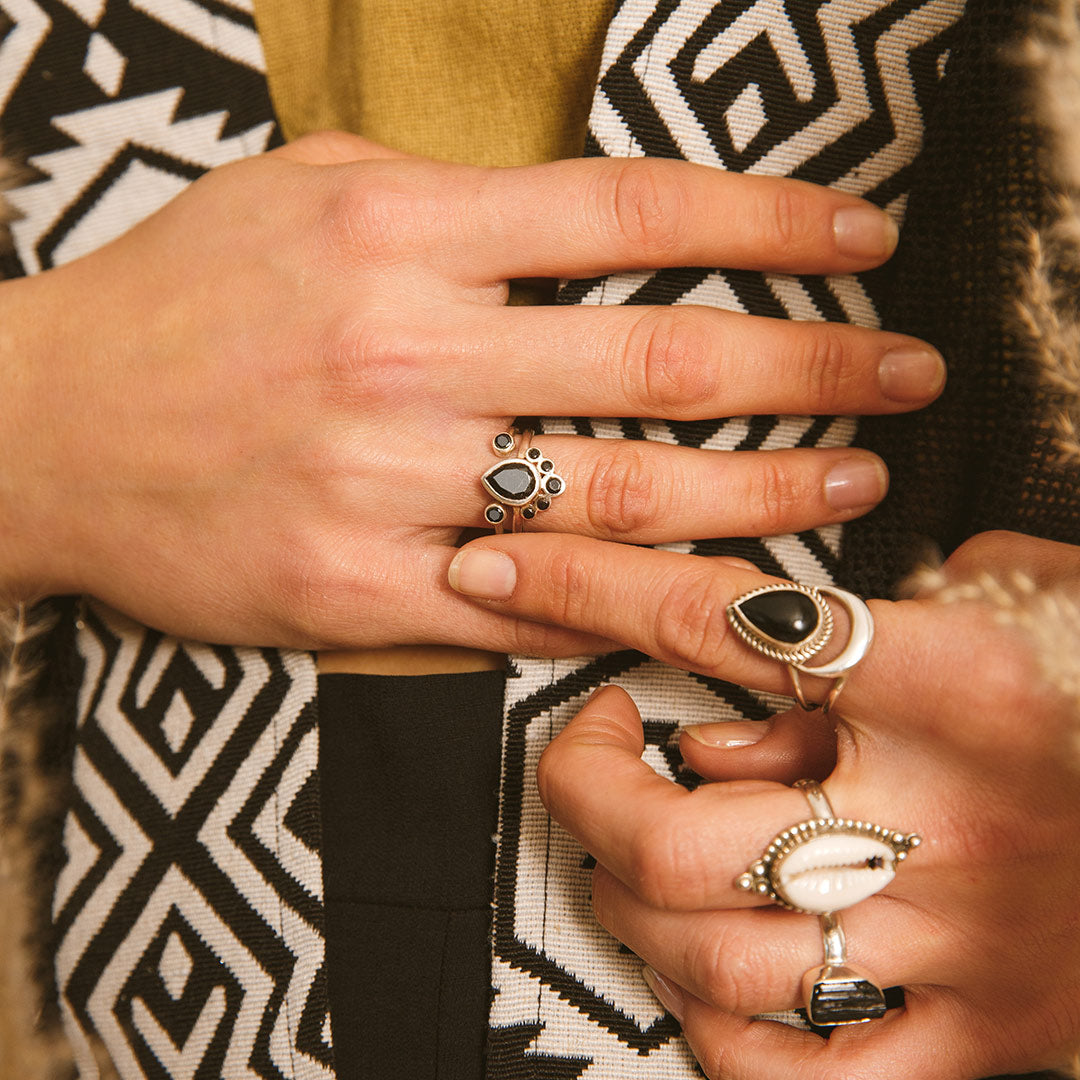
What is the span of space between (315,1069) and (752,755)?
0.50 metres

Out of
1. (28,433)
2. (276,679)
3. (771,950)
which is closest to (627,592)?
(771,950)

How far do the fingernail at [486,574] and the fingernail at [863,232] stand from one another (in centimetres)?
40

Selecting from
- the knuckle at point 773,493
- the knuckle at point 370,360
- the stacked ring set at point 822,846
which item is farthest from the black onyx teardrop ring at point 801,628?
the knuckle at point 370,360

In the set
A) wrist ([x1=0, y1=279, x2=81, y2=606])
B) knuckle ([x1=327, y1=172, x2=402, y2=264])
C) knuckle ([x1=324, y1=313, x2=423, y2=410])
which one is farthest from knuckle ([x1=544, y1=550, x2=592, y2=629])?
wrist ([x1=0, y1=279, x2=81, y2=606])

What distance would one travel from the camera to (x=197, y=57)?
951 mm

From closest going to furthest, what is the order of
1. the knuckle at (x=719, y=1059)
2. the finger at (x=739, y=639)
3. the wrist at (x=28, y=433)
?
the finger at (x=739, y=639)
the knuckle at (x=719, y=1059)
the wrist at (x=28, y=433)

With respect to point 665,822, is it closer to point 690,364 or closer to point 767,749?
point 767,749

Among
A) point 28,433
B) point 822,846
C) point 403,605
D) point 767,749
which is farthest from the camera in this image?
point 28,433

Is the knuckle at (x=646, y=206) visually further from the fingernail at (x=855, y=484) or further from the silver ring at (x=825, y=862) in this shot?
the silver ring at (x=825, y=862)

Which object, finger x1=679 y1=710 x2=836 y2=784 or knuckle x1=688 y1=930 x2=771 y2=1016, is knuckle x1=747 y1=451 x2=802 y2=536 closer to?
finger x1=679 y1=710 x2=836 y2=784

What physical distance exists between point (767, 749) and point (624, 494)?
241 millimetres

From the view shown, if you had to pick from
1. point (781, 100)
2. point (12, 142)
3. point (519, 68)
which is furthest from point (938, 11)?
point (12, 142)

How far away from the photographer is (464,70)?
2.80 feet

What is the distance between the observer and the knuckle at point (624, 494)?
0.74 meters
